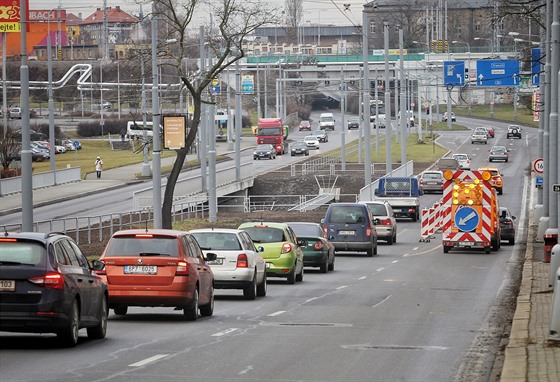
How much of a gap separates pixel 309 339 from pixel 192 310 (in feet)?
11.3

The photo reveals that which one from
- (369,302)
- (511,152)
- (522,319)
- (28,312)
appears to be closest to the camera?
(28,312)

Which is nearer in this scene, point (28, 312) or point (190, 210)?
point (28, 312)

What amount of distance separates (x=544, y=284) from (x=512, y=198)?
53.6 meters

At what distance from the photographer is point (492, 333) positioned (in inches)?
745

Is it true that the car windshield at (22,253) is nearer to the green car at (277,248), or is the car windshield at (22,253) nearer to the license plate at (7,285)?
the license plate at (7,285)

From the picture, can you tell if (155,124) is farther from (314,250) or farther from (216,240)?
(216,240)

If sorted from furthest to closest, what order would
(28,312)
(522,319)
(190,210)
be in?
(190,210)
(522,319)
(28,312)

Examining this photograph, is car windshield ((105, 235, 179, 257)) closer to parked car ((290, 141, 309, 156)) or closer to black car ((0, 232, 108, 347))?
black car ((0, 232, 108, 347))

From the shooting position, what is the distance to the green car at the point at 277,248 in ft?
100

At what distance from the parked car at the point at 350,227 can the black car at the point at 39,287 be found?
2706cm

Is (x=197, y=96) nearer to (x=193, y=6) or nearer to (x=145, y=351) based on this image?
(x=193, y=6)

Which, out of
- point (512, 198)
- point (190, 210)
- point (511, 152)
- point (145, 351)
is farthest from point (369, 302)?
point (511, 152)

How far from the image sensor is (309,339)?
58.1ft

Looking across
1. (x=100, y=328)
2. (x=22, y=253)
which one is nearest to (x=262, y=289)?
(x=100, y=328)
